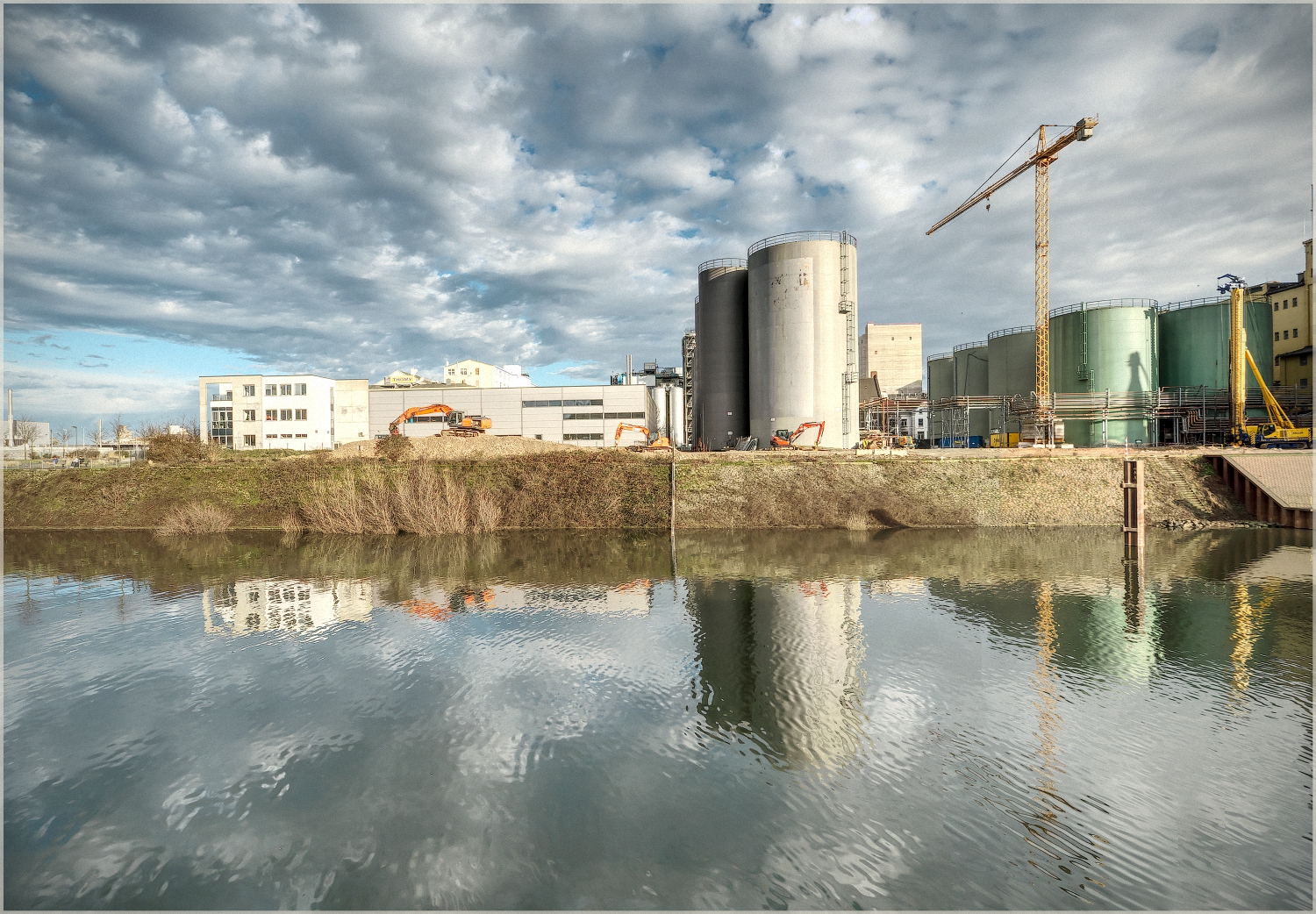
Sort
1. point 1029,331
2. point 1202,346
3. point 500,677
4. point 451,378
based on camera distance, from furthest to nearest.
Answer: point 451,378 → point 1029,331 → point 1202,346 → point 500,677

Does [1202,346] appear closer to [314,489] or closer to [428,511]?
[428,511]

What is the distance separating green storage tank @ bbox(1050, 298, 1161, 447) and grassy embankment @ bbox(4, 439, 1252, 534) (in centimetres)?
1678

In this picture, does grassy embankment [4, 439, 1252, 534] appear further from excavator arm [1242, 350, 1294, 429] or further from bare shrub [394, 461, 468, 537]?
excavator arm [1242, 350, 1294, 429]

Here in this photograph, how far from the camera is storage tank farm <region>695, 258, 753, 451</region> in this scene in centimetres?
5288

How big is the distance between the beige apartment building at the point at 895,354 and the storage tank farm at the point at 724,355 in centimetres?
6408

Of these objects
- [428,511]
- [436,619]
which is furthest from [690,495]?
[436,619]

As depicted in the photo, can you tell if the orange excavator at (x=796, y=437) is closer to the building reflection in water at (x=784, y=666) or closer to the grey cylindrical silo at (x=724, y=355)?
the grey cylindrical silo at (x=724, y=355)

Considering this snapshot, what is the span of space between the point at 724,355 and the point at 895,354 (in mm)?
69073

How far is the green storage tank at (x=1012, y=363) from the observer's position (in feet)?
199

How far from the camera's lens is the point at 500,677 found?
1341 centimetres

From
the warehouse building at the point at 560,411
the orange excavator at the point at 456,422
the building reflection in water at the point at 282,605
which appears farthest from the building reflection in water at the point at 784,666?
the warehouse building at the point at 560,411

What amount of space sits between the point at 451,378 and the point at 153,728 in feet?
408

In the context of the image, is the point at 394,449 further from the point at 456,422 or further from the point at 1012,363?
the point at 1012,363

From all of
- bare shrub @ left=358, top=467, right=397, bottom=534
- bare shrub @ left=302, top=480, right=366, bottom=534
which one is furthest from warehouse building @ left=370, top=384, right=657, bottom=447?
bare shrub @ left=358, top=467, right=397, bottom=534
